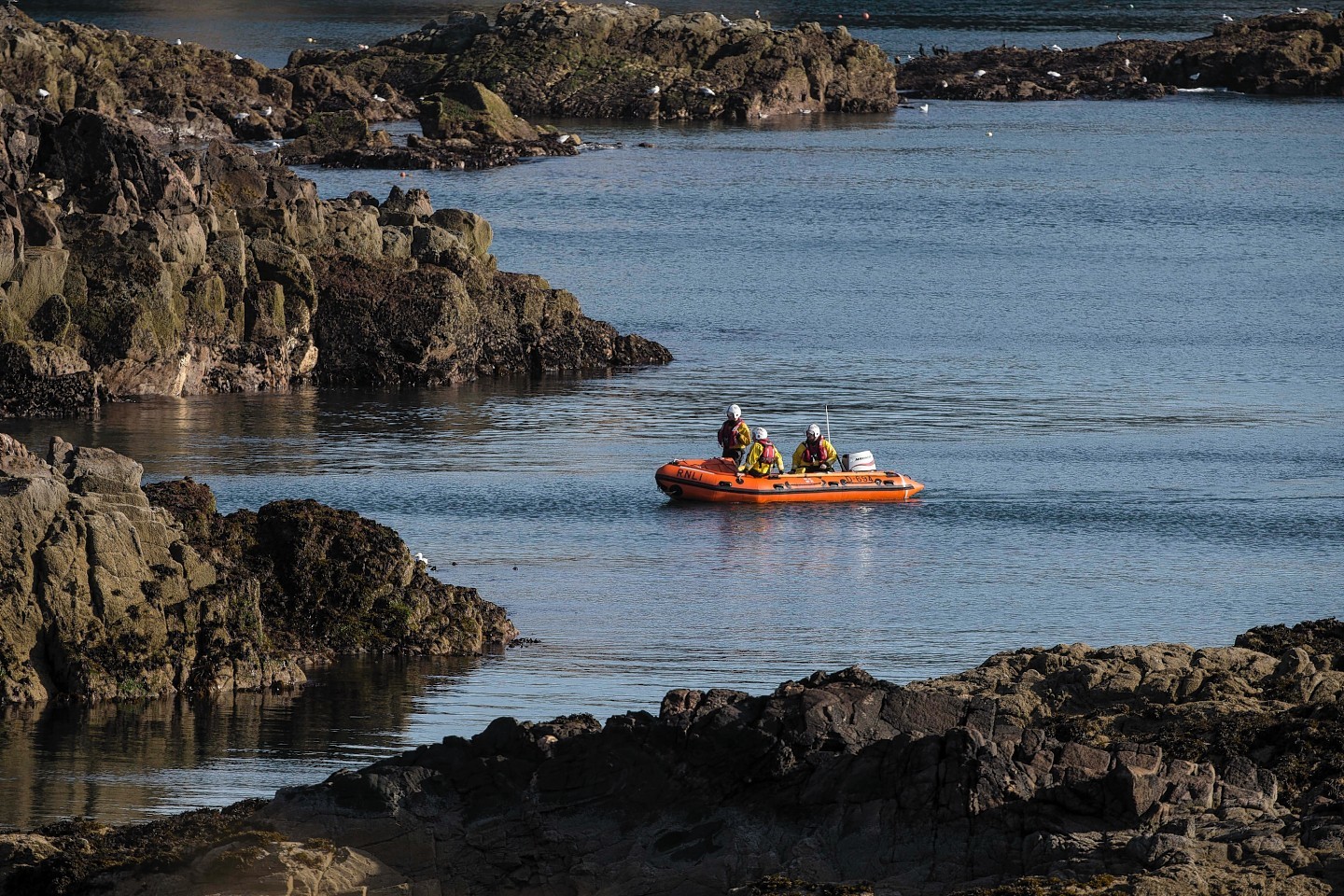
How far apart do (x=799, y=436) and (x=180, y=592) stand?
2123cm

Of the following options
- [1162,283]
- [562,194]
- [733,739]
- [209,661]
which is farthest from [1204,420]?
[562,194]

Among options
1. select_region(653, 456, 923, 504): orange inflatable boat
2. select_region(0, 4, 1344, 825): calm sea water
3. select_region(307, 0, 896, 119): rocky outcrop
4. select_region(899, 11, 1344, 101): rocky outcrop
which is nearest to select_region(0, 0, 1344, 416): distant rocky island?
select_region(0, 4, 1344, 825): calm sea water

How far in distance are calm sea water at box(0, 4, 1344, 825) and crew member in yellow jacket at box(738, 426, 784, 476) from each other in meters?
1.18

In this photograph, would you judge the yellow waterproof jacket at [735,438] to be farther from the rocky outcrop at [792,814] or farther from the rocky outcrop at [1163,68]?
the rocky outcrop at [1163,68]

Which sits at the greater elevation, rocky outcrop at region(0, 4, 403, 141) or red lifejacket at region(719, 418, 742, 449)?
rocky outcrop at region(0, 4, 403, 141)

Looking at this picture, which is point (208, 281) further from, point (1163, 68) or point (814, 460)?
point (1163, 68)

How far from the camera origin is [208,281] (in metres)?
45.1

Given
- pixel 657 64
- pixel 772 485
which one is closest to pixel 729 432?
pixel 772 485

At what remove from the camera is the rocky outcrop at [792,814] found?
13.4 meters

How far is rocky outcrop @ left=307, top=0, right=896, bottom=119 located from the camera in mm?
109812

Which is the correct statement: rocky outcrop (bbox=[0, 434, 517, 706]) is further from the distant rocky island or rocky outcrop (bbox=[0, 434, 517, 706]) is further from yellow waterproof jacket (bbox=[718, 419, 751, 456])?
the distant rocky island

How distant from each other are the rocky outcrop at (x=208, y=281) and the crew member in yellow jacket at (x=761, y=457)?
12.5 metres

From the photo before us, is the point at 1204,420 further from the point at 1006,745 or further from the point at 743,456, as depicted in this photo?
the point at 1006,745

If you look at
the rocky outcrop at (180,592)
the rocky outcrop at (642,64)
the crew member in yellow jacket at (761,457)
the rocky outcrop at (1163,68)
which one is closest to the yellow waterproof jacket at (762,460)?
the crew member in yellow jacket at (761,457)
